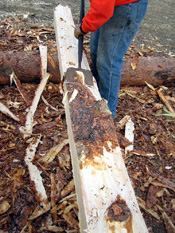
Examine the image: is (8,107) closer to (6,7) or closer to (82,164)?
(82,164)

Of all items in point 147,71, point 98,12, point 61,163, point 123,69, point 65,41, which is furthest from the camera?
point 147,71

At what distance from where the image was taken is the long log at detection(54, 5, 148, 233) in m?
1.06

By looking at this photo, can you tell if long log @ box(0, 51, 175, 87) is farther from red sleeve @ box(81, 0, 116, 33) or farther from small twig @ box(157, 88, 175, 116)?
red sleeve @ box(81, 0, 116, 33)

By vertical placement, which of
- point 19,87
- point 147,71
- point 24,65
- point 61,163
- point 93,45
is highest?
point 93,45

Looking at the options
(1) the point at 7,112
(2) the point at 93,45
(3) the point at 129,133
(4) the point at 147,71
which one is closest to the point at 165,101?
(4) the point at 147,71

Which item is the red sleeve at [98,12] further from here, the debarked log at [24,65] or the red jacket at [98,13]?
the debarked log at [24,65]

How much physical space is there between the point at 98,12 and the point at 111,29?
0.42 metres

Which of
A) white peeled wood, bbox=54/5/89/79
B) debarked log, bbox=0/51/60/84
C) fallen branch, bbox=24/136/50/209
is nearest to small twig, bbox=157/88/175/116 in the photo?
white peeled wood, bbox=54/5/89/79

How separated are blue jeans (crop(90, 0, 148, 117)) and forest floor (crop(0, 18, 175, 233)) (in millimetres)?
595

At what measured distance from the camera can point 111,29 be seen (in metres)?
2.12

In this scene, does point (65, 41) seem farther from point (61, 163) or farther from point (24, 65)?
point (61, 163)

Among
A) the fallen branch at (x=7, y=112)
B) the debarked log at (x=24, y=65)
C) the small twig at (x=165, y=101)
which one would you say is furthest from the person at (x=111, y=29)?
the fallen branch at (x=7, y=112)

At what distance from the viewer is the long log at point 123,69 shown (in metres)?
2.84

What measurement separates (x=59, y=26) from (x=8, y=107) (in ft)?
4.39
